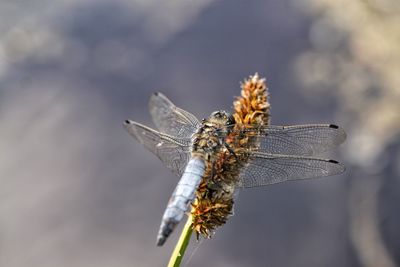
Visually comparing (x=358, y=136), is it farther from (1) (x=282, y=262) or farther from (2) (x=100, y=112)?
(2) (x=100, y=112)

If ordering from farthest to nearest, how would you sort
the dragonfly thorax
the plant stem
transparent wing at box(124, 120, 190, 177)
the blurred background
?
the blurred background < transparent wing at box(124, 120, 190, 177) < the dragonfly thorax < the plant stem

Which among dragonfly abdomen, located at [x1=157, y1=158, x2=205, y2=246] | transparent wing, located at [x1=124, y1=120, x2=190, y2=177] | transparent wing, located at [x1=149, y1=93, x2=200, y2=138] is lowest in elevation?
dragonfly abdomen, located at [x1=157, y1=158, x2=205, y2=246]

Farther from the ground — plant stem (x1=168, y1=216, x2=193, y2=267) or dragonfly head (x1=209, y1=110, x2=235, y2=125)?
dragonfly head (x1=209, y1=110, x2=235, y2=125)

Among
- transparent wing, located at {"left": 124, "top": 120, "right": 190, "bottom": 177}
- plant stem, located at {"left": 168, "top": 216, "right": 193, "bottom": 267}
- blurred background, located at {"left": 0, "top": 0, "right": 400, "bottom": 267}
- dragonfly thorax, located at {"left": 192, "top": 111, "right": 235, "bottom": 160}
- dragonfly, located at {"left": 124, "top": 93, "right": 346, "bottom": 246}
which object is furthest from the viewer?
blurred background, located at {"left": 0, "top": 0, "right": 400, "bottom": 267}

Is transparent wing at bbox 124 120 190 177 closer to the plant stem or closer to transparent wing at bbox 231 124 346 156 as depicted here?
transparent wing at bbox 231 124 346 156

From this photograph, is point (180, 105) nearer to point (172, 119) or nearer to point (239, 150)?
point (172, 119)

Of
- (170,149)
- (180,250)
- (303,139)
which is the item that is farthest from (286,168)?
(180,250)

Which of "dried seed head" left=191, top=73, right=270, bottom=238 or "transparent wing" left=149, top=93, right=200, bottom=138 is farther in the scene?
"transparent wing" left=149, top=93, right=200, bottom=138

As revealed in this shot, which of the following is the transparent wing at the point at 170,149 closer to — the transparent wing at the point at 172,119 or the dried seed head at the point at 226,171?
the transparent wing at the point at 172,119

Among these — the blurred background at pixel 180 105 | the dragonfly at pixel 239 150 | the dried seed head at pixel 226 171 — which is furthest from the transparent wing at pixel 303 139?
the blurred background at pixel 180 105

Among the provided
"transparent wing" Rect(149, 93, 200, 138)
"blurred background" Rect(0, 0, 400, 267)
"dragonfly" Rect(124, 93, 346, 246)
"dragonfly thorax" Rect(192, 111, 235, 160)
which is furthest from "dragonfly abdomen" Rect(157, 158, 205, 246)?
"blurred background" Rect(0, 0, 400, 267)
